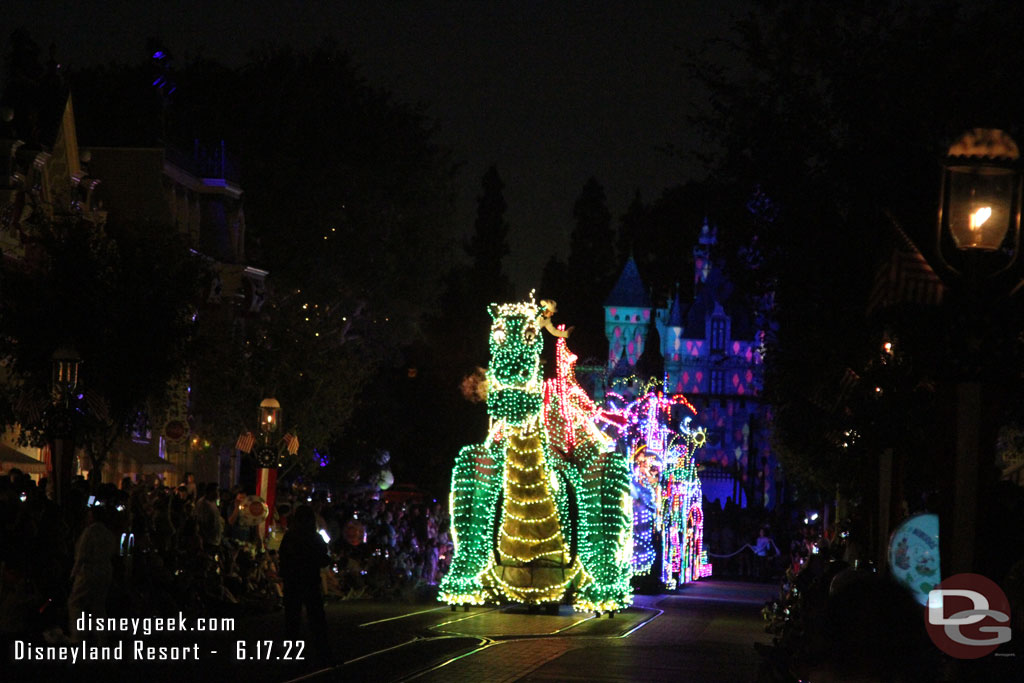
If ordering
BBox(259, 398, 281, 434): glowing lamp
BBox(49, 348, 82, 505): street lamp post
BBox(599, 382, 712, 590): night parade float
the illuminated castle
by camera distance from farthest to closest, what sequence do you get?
the illuminated castle → BBox(599, 382, 712, 590): night parade float → BBox(259, 398, 281, 434): glowing lamp → BBox(49, 348, 82, 505): street lamp post

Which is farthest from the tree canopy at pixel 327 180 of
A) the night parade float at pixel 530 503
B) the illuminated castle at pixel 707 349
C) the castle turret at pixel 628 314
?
the castle turret at pixel 628 314

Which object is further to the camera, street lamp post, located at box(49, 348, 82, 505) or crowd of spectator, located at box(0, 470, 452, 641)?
street lamp post, located at box(49, 348, 82, 505)

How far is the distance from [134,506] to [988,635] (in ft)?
50.1

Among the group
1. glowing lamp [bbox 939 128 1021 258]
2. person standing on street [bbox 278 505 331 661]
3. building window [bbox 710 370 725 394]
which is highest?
building window [bbox 710 370 725 394]

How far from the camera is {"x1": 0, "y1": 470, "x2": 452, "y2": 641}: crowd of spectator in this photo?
51.4 ft

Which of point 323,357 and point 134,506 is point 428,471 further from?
point 134,506

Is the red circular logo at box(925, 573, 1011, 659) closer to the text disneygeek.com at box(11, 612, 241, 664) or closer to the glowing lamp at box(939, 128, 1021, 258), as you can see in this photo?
the glowing lamp at box(939, 128, 1021, 258)

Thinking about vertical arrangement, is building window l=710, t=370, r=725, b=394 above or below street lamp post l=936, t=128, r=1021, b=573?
above

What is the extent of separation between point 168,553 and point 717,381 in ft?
296

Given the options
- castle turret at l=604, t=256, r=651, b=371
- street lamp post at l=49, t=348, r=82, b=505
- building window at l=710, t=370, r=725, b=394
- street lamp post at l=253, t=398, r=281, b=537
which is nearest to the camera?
street lamp post at l=49, t=348, r=82, b=505

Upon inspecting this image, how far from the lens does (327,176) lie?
48938 millimetres

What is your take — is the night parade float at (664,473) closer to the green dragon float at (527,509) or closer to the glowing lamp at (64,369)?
the green dragon float at (527,509)

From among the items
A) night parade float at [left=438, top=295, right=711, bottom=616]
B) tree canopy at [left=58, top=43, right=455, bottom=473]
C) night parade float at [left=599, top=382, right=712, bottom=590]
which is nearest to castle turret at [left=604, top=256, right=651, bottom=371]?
Result: tree canopy at [left=58, top=43, right=455, bottom=473]

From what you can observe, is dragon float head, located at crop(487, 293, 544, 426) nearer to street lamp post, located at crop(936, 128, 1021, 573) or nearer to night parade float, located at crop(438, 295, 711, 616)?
night parade float, located at crop(438, 295, 711, 616)
